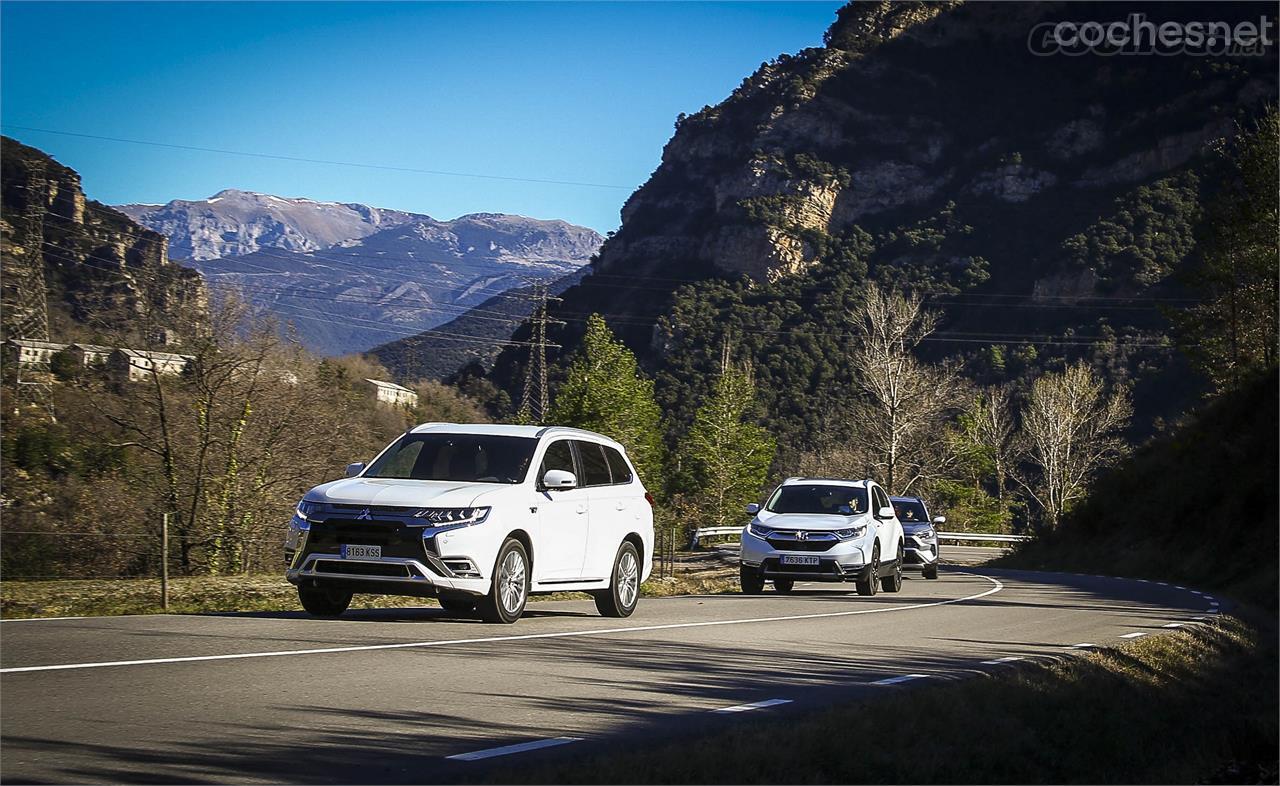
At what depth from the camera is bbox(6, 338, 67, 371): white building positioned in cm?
4066

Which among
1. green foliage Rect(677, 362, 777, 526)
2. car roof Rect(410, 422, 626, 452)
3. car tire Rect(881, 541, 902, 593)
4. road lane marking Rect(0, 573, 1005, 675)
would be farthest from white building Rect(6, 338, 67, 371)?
green foliage Rect(677, 362, 777, 526)

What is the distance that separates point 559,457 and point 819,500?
31.4ft

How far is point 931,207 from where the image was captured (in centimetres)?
14575

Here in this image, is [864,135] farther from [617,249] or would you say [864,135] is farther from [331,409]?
[331,409]

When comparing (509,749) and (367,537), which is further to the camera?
(367,537)

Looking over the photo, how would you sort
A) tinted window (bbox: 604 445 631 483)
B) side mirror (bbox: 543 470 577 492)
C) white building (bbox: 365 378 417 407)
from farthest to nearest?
white building (bbox: 365 378 417 407)
tinted window (bbox: 604 445 631 483)
side mirror (bbox: 543 470 577 492)

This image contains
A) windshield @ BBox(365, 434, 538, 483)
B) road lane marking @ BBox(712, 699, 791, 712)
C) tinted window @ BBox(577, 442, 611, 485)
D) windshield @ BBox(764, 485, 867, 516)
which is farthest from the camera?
windshield @ BBox(764, 485, 867, 516)

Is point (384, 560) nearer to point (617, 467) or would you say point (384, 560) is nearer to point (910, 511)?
point (617, 467)

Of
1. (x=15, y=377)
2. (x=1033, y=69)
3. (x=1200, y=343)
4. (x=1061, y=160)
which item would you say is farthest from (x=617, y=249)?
(x=15, y=377)

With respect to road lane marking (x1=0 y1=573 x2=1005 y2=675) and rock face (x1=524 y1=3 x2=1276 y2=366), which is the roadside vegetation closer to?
road lane marking (x1=0 y1=573 x2=1005 y2=675)

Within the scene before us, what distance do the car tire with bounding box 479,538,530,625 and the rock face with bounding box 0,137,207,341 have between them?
23.3m

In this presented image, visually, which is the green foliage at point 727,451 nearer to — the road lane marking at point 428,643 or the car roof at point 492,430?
the road lane marking at point 428,643

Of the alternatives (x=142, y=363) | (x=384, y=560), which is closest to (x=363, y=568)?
(x=384, y=560)

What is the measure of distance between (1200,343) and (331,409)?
3506 centimetres
